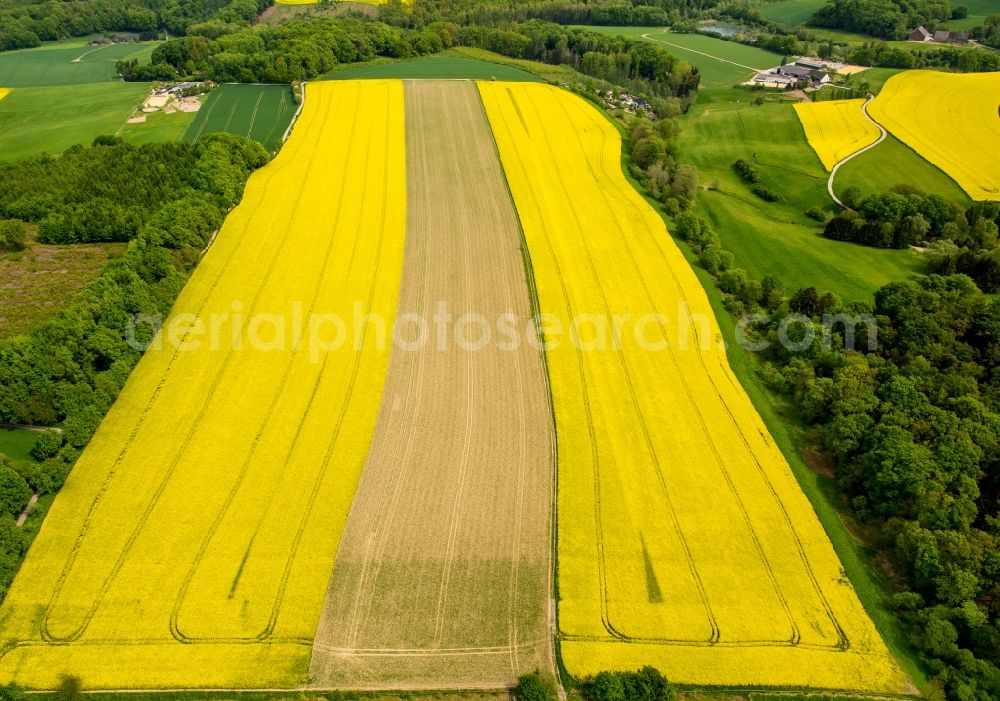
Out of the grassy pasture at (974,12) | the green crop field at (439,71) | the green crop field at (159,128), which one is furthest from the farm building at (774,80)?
the green crop field at (159,128)

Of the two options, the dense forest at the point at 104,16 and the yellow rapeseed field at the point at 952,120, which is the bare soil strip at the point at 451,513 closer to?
the yellow rapeseed field at the point at 952,120

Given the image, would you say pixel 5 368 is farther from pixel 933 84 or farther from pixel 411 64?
pixel 933 84

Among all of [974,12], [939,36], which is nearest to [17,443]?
[939,36]

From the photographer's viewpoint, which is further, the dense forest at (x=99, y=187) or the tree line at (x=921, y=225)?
the tree line at (x=921, y=225)

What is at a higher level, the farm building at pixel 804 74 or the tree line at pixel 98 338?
the farm building at pixel 804 74

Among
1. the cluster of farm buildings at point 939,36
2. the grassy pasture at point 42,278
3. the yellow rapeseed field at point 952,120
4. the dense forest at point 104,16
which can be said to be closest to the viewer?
the grassy pasture at point 42,278

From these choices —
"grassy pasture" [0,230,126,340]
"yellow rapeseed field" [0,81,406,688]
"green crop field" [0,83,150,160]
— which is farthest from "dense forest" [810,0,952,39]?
"grassy pasture" [0,230,126,340]
